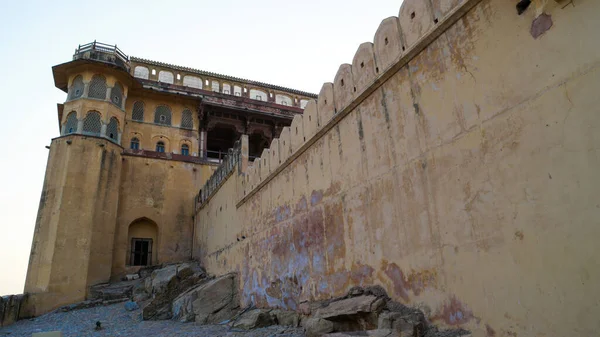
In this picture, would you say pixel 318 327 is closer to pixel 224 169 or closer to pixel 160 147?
pixel 224 169

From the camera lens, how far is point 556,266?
243cm

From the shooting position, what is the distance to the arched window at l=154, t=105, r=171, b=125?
18.5 m

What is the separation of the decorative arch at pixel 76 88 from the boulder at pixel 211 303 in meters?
11.2

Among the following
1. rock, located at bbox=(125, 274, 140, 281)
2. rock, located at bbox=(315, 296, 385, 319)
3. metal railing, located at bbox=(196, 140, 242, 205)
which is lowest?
rock, located at bbox=(315, 296, 385, 319)

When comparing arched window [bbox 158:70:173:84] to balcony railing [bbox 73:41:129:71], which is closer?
balcony railing [bbox 73:41:129:71]

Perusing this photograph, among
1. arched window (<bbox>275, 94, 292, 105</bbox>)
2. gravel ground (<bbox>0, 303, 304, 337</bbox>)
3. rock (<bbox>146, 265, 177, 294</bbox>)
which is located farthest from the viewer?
arched window (<bbox>275, 94, 292, 105</bbox>)

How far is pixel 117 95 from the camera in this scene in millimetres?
16797

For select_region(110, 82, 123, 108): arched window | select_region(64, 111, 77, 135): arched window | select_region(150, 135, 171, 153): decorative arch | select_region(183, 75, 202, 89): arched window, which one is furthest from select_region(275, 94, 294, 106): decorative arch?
select_region(64, 111, 77, 135): arched window

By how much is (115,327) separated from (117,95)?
37.2ft

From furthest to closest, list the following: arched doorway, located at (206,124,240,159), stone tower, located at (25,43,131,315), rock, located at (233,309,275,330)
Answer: arched doorway, located at (206,124,240,159)
stone tower, located at (25,43,131,315)
rock, located at (233,309,275,330)

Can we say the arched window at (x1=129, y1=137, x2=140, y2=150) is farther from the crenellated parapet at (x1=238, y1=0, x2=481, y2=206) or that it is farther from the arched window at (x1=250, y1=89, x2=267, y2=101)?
the crenellated parapet at (x1=238, y1=0, x2=481, y2=206)

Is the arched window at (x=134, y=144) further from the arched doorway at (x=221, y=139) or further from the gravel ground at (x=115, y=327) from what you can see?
the gravel ground at (x=115, y=327)

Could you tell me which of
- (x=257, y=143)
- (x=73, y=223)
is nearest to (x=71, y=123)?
(x=73, y=223)

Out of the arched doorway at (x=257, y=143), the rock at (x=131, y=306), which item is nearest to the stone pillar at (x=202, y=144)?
the arched doorway at (x=257, y=143)
